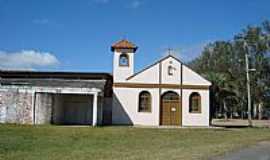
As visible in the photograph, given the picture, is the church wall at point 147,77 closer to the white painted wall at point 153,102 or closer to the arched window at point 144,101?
the white painted wall at point 153,102

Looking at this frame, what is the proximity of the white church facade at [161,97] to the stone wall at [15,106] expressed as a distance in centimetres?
819

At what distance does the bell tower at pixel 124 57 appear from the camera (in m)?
37.2

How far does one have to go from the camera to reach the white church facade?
36375 millimetres

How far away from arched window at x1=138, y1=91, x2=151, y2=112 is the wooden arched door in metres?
1.08

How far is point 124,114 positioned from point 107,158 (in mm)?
22926

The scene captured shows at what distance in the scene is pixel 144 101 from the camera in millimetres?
36656

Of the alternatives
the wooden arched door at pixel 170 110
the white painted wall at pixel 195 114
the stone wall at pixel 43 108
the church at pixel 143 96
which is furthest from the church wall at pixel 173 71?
the stone wall at pixel 43 108

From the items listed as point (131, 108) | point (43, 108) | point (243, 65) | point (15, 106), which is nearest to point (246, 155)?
point (43, 108)

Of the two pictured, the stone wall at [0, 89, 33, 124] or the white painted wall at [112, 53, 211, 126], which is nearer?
the stone wall at [0, 89, 33, 124]

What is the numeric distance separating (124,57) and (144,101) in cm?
436

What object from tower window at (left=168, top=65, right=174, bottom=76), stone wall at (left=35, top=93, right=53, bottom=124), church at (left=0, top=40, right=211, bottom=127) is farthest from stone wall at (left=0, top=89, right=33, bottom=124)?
tower window at (left=168, top=65, right=174, bottom=76)

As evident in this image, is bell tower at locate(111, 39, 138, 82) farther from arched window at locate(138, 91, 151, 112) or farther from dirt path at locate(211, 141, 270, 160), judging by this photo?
dirt path at locate(211, 141, 270, 160)

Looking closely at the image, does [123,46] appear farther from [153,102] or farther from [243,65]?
[243,65]

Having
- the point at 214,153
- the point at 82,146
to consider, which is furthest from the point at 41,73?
the point at 214,153
